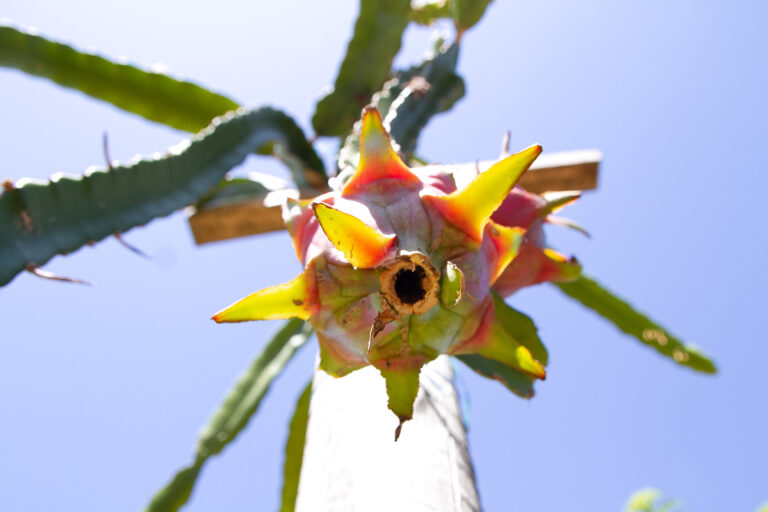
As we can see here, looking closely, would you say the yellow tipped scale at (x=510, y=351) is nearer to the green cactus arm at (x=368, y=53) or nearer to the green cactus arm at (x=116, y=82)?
the green cactus arm at (x=368, y=53)

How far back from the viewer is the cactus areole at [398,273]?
0.60 metres

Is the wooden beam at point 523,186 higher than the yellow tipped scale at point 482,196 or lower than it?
lower

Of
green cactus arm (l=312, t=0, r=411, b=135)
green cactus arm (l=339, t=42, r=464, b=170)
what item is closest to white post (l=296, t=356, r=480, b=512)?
green cactus arm (l=339, t=42, r=464, b=170)

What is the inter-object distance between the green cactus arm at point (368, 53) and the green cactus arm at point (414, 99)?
408 mm

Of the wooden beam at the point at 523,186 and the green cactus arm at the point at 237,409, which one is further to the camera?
the wooden beam at the point at 523,186

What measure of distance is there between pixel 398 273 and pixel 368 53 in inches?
59.7

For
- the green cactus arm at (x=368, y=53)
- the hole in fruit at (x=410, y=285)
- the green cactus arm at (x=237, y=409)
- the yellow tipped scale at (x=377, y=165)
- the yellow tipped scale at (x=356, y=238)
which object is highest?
the green cactus arm at (x=368, y=53)

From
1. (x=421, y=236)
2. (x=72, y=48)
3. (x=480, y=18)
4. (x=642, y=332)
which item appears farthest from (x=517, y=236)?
(x=72, y=48)

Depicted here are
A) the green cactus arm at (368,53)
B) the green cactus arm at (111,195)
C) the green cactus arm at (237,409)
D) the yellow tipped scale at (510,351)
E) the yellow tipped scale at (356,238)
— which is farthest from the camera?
the green cactus arm at (368,53)

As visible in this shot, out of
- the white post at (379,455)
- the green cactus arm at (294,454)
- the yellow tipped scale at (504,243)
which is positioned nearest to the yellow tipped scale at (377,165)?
the yellow tipped scale at (504,243)

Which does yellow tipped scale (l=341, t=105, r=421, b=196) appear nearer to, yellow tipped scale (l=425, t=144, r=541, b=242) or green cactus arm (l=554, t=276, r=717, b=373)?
yellow tipped scale (l=425, t=144, r=541, b=242)

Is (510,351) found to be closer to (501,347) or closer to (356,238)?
(501,347)

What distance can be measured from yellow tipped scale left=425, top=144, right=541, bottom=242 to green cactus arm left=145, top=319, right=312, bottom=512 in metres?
1.03

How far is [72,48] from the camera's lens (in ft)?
6.10
